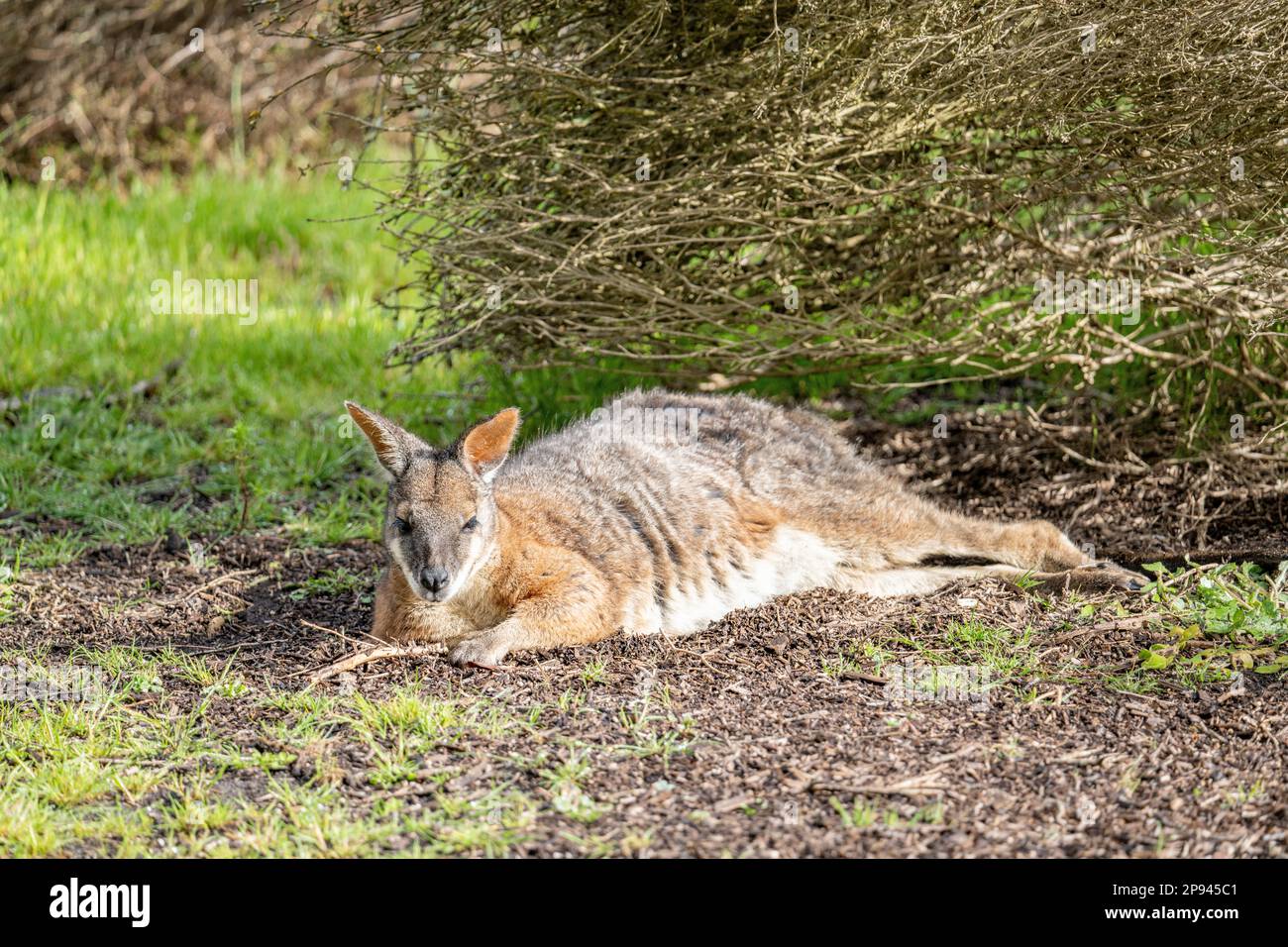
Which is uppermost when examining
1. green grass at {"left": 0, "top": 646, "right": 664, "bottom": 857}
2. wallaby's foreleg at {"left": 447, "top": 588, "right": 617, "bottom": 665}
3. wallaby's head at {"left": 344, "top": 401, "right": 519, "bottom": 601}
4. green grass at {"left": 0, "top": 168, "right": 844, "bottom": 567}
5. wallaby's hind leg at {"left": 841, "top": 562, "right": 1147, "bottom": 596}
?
green grass at {"left": 0, "top": 168, "right": 844, "bottom": 567}

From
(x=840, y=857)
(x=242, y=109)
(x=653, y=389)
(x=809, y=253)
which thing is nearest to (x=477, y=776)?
(x=840, y=857)

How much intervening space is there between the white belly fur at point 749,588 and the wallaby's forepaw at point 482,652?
0.54 meters

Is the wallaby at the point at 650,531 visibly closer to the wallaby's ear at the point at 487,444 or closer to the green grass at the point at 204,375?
the wallaby's ear at the point at 487,444

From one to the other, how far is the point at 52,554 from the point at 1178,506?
16.1 feet

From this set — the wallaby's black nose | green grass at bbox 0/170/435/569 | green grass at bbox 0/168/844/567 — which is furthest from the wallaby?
green grass at bbox 0/170/435/569

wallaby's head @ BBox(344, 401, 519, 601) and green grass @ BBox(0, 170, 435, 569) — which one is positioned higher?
green grass @ BBox(0, 170, 435, 569)

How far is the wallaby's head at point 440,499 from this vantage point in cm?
452

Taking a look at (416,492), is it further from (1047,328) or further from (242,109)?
(242,109)

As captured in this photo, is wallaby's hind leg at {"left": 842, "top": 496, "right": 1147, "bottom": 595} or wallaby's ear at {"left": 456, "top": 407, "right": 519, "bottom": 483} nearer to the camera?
wallaby's ear at {"left": 456, "top": 407, "right": 519, "bottom": 483}

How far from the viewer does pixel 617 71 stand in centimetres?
568

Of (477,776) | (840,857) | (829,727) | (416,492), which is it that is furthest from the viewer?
(416,492)

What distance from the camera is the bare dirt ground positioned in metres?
3.41

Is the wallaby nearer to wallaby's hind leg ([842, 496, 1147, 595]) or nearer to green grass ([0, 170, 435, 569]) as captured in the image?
wallaby's hind leg ([842, 496, 1147, 595])

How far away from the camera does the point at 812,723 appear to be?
4.02m
